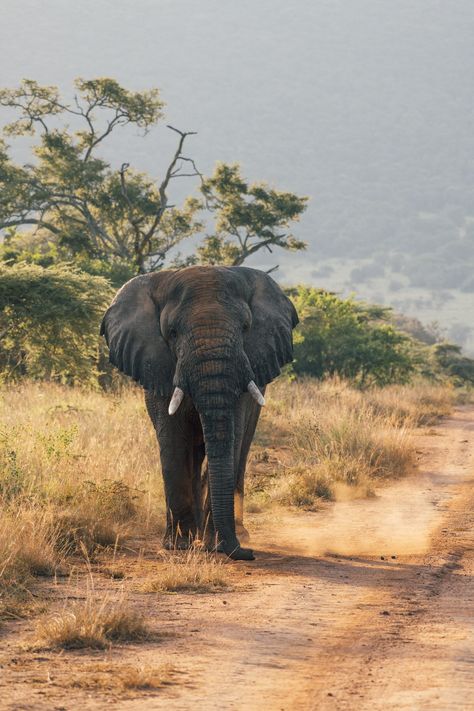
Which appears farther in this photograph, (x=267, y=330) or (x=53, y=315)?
(x=53, y=315)

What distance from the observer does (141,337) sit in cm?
982

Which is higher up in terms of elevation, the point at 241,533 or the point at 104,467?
the point at 104,467

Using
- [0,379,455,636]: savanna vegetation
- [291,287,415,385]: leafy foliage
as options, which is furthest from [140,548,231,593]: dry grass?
[291,287,415,385]: leafy foliage

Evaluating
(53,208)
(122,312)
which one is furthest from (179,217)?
(122,312)

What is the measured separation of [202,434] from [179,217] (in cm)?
3554

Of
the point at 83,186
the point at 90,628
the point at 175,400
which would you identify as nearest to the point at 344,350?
the point at 83,186

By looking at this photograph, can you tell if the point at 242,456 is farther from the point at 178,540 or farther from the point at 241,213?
the point at 241,213

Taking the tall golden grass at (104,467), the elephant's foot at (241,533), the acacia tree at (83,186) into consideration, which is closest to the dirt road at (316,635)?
the elephant's foot at (241,533)

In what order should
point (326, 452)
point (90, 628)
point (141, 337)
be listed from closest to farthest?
point (90, 628)
point (141, 337)
point (326, 452)

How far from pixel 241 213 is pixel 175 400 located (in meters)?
33.4

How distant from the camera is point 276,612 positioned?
7.38 meters

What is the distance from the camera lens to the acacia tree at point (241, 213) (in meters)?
42.2

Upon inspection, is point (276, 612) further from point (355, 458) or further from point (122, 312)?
point (355, 458)

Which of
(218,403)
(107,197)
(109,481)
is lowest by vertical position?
(109,481)
